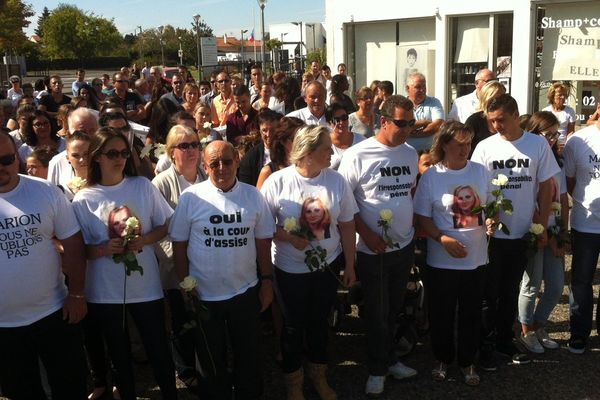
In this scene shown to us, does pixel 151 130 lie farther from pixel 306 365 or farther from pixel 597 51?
pixel 597 51

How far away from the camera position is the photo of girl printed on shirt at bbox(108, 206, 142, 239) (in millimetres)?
3475

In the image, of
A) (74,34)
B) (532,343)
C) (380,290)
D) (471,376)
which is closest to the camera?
(380,290)

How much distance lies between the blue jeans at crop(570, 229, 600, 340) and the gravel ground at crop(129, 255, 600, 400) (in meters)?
0.23

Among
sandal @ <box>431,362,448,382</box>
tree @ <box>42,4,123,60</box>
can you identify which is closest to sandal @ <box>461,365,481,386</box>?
sandal @ <box>431,362,448,382</box>

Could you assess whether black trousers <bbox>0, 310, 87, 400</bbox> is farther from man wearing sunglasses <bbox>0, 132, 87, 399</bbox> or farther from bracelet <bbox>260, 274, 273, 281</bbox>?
bracelet <bbox>260, 274, 273, 281</bbox>

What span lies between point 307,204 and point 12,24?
144 ft

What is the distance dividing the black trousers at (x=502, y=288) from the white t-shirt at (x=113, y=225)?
247cm

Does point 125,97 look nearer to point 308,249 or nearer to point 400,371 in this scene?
point 308,249

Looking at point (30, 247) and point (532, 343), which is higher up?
point (30, 247)

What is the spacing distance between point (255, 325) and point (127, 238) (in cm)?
100

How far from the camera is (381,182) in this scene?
3996 mm

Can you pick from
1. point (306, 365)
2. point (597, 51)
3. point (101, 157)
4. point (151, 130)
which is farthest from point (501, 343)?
point (597, 51)

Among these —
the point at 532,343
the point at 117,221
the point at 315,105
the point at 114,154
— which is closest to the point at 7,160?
the point at 114,154

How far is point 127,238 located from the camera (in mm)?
3381
